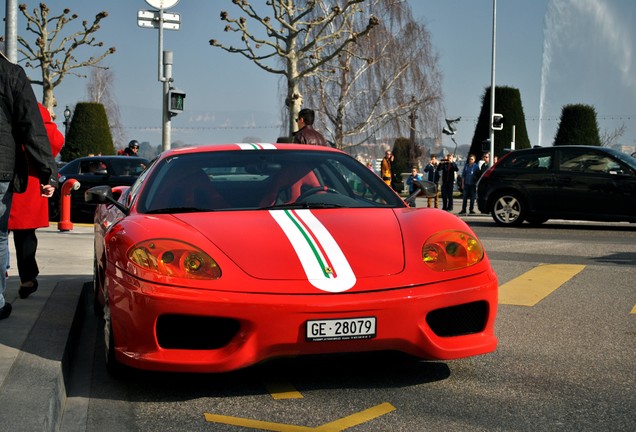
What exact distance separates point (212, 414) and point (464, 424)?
1.13 metres

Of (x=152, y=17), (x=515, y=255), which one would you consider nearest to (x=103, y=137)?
(x=152, y=17)

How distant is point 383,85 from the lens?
162 feet

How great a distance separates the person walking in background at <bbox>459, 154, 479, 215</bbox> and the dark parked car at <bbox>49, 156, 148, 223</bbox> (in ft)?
29.0

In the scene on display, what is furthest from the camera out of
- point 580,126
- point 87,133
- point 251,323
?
point 87,133

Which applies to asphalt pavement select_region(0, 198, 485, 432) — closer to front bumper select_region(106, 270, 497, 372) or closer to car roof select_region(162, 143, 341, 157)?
front bumper select_region(106, 270, 497, 372)

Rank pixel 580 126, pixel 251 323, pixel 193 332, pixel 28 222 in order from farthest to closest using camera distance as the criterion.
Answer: pixel 580 126
pixel 28 222
pixel 193 332
pixel 251 323

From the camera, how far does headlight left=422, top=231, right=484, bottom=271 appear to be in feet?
17.0

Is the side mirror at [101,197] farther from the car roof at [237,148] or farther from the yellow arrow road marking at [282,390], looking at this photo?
the yellow arrow road marking at [282,390]

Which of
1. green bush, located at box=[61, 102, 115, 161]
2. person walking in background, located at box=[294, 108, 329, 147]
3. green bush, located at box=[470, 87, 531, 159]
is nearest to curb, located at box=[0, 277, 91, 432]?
person walking in background, located at box=[294, 108, 329, 147]

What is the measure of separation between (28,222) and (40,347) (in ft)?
6.30

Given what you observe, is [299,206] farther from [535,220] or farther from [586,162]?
[535,220]

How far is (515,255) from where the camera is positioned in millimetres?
12508

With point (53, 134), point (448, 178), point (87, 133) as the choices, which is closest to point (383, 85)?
point (87, 133)

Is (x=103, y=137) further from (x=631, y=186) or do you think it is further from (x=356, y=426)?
(x=356, y=426)
